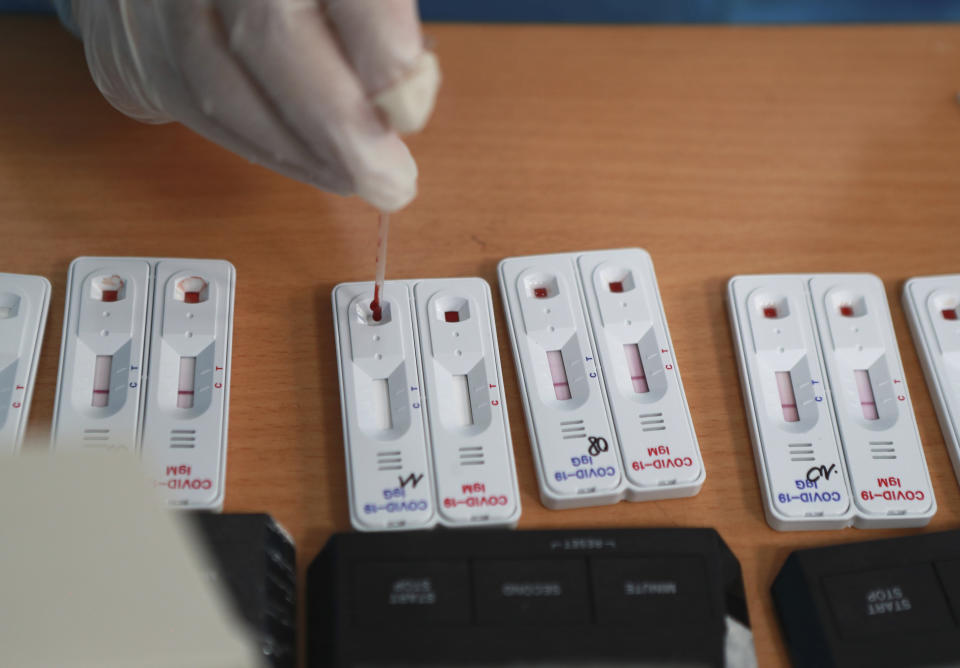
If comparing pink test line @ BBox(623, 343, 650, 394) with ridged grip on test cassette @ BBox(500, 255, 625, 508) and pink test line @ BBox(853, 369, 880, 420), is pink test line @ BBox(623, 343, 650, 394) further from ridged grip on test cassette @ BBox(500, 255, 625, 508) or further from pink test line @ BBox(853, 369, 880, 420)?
pink test line @ BBox(853, 369, 880, 420)

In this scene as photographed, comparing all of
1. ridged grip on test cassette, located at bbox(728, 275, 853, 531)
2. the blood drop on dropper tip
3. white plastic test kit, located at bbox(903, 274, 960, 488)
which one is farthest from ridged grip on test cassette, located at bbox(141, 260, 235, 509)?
white plastic test kit, located at bbox(903, 274, 960, 488)

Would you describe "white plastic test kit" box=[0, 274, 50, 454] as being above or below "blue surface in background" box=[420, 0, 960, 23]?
below

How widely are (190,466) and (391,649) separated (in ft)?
0.65

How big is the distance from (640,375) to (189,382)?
0.36 m

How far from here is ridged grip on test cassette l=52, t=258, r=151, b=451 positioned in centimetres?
63

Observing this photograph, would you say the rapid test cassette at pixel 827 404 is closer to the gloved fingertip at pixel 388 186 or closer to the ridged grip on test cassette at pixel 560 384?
the ridged grip on test cassette at pixel 560 384

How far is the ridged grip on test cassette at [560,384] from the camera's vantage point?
2.10 ft

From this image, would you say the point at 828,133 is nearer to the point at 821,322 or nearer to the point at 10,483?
the point at 821,322

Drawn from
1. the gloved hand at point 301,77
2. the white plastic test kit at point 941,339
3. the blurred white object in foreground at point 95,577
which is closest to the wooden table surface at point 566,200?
the white plastic test kit at point 941,339

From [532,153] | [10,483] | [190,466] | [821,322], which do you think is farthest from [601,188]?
[10,483]

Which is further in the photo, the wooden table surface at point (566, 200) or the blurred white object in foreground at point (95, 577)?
the wooden table surface at point (566, 200)

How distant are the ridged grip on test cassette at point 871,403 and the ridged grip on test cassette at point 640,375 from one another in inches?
5.1

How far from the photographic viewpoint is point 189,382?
0.67 metres

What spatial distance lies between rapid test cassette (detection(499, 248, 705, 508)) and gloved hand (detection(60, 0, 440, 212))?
0.18 meters
